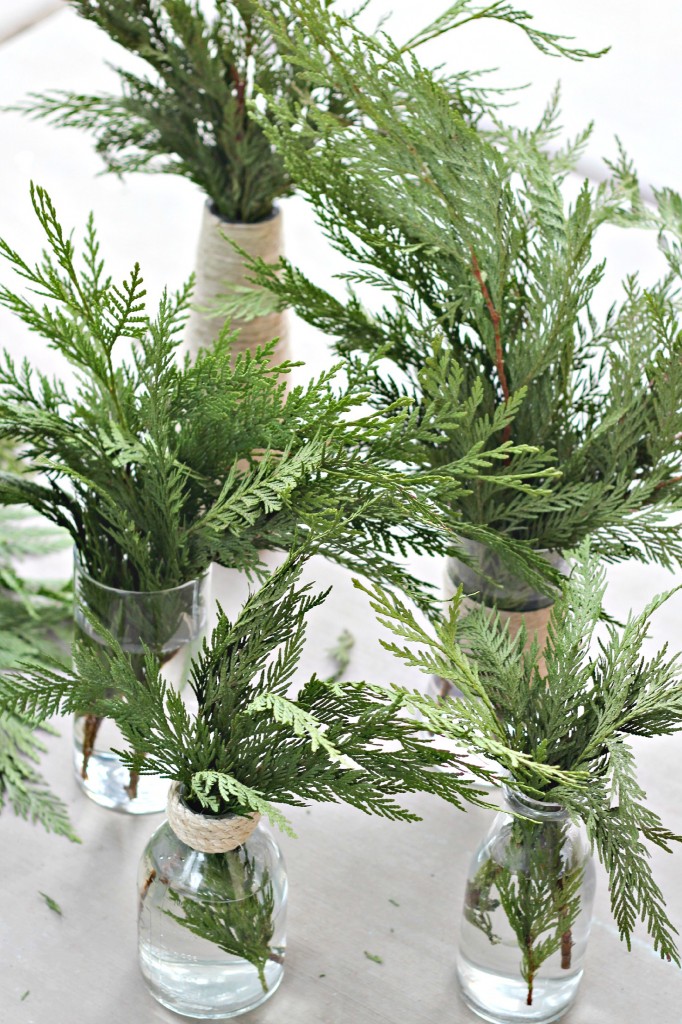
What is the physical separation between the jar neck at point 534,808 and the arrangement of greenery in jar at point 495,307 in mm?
114

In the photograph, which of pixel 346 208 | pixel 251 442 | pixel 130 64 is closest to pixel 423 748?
pixel 251 442

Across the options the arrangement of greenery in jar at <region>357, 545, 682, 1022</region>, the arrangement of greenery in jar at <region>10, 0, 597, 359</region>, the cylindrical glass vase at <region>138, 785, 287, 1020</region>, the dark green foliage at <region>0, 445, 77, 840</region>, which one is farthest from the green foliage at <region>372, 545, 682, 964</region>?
the arrangement of greenery in jar at <region>10, 0, 597, 359</region>

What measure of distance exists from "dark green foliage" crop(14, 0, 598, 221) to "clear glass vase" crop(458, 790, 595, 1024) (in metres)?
0.47

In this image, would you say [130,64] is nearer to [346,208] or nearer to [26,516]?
[26,516]

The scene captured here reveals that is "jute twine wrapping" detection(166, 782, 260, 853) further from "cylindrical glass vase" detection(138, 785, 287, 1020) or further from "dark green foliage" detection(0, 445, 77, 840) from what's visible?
"dark green foliage" detection(0, 445, 77, 840)

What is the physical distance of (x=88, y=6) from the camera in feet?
2.68

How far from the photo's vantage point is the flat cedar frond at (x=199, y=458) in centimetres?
55

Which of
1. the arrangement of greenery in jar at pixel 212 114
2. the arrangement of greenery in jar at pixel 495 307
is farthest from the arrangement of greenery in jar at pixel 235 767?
the arrangement of greenery in jar at pixel 212 114

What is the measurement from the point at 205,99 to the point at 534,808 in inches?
20.4

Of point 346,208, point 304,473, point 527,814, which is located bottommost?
point 527,814

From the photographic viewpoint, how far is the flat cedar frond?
55 centimetres

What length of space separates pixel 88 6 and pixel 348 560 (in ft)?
1.40

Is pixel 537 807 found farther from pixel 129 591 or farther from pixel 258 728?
pixel 129 591

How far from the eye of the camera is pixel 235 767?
→ 1.79ft
